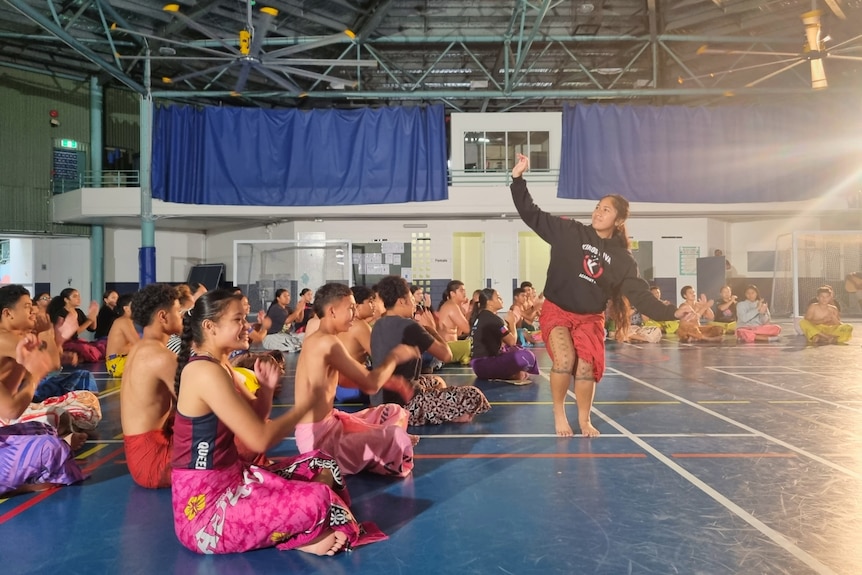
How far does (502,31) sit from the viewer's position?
53.2ft

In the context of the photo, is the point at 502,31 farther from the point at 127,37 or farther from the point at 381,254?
the point at 127,37

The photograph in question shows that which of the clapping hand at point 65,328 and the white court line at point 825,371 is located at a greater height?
the clapping hand at point 65,328

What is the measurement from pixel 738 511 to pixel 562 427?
67.5 inches

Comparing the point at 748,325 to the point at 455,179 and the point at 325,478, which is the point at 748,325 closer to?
the point at 455,179

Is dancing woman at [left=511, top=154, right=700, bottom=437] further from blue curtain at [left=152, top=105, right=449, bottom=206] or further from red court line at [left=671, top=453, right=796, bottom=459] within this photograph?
blue curtain at [left=152, top=105, right=449, bottom=206]

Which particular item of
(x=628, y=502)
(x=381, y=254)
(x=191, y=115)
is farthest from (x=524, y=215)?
(x=191, y=115)

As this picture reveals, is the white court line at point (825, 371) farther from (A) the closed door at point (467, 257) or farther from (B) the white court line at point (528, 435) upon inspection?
(A) the closed door at point (467, 257)

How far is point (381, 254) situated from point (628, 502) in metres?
14.4

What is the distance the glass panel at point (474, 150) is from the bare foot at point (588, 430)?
44.6ft

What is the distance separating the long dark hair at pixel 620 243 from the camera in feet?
15.6

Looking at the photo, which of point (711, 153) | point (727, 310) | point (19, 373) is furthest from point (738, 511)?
point (711, 153)

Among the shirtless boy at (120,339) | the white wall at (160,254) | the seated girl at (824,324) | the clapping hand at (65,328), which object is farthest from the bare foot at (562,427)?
the white wall at (160,254)

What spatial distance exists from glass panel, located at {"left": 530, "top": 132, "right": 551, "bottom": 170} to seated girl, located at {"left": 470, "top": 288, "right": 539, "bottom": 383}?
10.7 metres

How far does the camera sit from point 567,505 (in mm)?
3178
